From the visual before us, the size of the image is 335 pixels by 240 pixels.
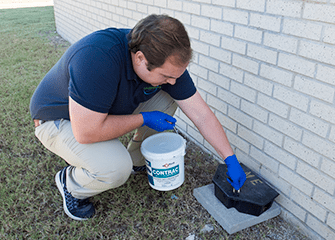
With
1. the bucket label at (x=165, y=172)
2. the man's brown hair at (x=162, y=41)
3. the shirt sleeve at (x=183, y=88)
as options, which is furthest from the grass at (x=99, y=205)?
the man's brown hair at (x=162, y=41)

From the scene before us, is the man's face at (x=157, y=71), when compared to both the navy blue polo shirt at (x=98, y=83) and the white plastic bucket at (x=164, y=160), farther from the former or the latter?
the white plastic bucket at (x=164, y=160)

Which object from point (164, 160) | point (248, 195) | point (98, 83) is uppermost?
point (98, 83)

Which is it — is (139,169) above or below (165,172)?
below

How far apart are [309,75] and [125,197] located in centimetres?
147

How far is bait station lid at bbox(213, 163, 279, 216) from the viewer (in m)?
1.86

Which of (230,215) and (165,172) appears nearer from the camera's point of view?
(230,215)

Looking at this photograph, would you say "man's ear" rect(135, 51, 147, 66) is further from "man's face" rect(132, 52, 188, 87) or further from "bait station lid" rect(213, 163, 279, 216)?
"bait station lid" rect(213, 163, 279, 216)

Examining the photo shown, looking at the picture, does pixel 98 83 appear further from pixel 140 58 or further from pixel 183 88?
pixel 183 88

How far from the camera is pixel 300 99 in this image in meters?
1.68

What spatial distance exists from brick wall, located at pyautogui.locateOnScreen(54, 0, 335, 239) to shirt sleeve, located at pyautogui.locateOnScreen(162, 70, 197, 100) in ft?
1.23

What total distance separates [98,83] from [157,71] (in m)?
0.32

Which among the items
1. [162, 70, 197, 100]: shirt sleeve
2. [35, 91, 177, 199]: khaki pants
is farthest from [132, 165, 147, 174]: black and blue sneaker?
[162, 70, 197, 100]: shirt sleeve

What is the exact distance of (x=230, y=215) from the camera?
75.5 inches

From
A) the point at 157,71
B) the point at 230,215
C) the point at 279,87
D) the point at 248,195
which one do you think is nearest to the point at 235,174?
the point at 248,195
